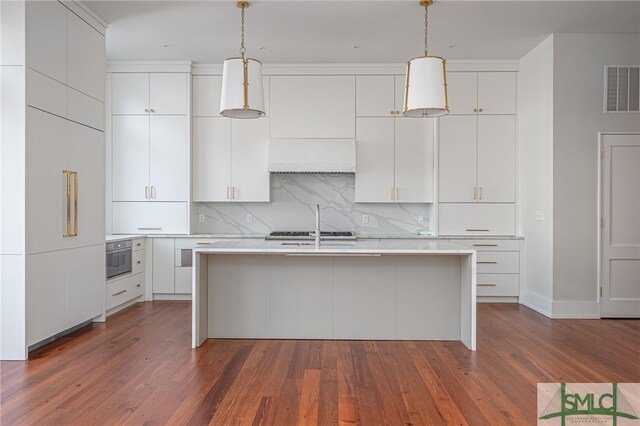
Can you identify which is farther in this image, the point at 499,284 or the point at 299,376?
the point at 499,284

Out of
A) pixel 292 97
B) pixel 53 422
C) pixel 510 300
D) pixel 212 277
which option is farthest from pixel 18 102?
pixel 510 300

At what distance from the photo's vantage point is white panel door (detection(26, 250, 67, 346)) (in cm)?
352

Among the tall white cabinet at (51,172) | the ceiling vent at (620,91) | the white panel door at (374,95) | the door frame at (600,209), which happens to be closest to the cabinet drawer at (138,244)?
the tall white cabinet at (51,172)

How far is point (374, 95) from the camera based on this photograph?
235 inches

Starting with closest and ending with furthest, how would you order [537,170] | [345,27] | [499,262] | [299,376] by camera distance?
[299,376] → [345,27] → [537,170] → [499,262]

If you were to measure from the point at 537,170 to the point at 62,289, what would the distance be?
489cm

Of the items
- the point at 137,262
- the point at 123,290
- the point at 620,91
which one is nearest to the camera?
the point at 620,91

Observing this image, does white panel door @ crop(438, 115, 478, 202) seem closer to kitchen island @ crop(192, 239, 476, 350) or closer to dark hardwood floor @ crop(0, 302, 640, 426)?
dark hardwood floor @ crop(0, 302, 640, 426)

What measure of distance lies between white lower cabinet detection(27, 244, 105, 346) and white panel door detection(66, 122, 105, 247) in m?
0.13

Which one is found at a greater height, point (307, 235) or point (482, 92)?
point (482, 92)

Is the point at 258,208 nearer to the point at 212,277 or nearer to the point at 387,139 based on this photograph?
the point at 387,139

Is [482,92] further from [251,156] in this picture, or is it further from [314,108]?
[251,156]

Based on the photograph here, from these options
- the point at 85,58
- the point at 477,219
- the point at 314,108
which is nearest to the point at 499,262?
the point at 477,219

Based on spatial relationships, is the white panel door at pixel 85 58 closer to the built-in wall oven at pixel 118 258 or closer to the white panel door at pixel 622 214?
the built-in wall oven at pixel 118 258
